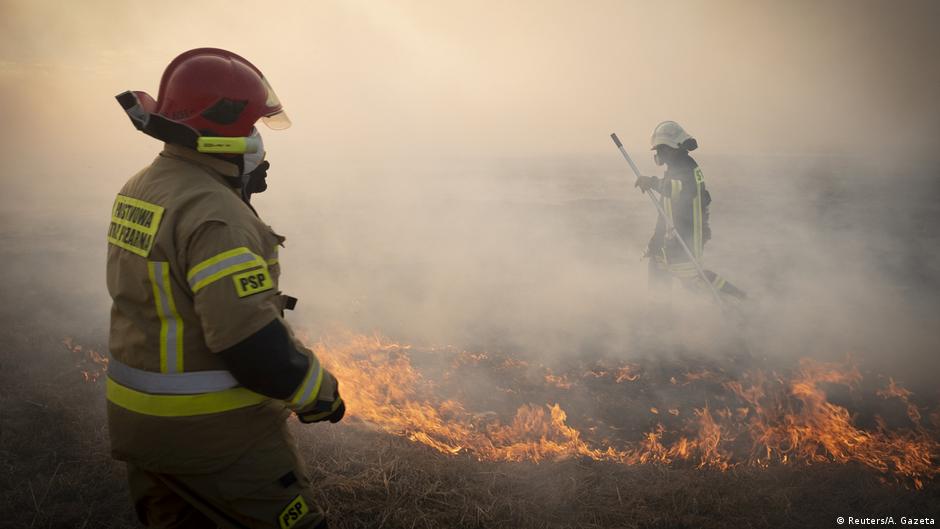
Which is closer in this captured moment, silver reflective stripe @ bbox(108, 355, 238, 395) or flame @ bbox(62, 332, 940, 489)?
silver reflective stripe @ bbox(108, 355, 238, 395)

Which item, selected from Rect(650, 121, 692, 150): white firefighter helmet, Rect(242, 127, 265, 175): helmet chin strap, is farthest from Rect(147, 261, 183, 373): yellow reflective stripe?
Rect(650, 121, 692, 150): white firefighter helmet

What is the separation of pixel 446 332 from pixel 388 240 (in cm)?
552

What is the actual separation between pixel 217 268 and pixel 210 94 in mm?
628

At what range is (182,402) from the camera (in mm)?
1605

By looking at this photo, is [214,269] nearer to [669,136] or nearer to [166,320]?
[166,320]

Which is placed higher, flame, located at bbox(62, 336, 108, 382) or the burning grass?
the burning grass

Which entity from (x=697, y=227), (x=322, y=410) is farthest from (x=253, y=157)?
(x=697, y=227)

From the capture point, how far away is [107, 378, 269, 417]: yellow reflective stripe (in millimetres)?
1607

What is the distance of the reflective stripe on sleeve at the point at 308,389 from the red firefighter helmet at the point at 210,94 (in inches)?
33.1

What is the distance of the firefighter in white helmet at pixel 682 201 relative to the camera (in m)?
5.82

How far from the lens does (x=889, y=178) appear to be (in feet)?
74.5

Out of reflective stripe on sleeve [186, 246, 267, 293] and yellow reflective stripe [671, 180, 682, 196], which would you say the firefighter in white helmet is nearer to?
yellow reflective stripe [671, 180, 682, 196]

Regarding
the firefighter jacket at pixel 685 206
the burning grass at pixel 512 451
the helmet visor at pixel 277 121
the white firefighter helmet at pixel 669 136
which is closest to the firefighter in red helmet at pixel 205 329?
the helmet visor at pixel 277 121

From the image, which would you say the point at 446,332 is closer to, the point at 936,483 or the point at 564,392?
the point at 564,392
